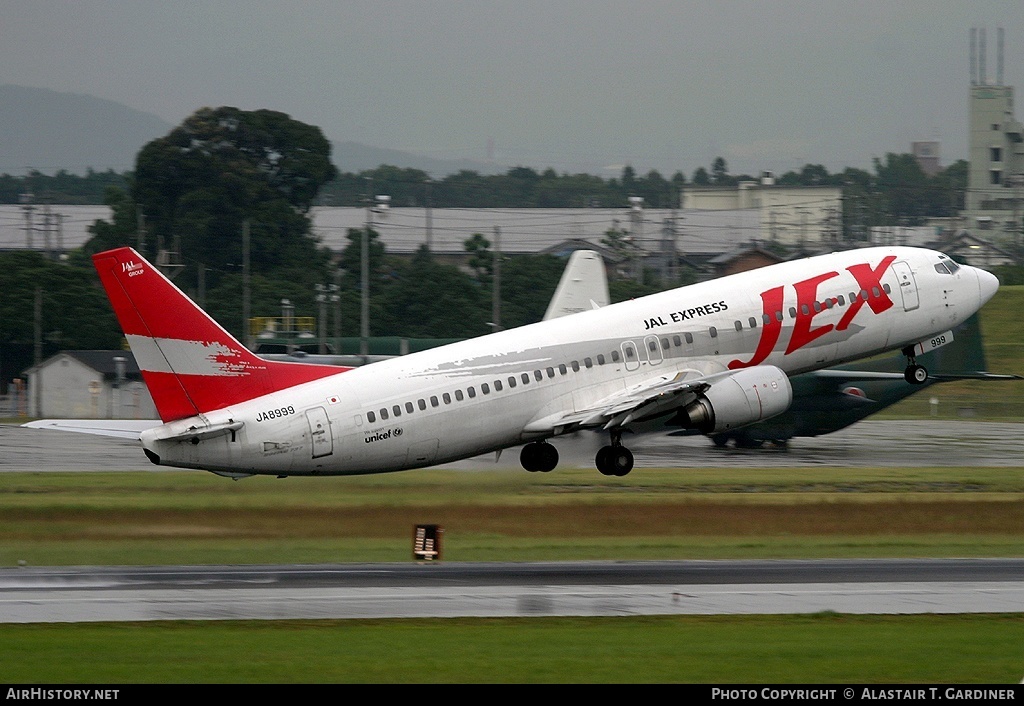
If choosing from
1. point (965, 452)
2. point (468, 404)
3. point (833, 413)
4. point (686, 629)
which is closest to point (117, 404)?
point (833, 413)

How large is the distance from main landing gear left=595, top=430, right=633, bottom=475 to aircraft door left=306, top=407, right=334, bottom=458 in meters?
8.84

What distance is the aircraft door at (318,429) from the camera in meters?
38.7

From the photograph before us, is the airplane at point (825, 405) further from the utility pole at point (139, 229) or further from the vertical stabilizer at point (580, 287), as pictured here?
the utility pole at point (139, 229)

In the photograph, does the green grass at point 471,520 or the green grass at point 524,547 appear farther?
the green grass at point 471,520

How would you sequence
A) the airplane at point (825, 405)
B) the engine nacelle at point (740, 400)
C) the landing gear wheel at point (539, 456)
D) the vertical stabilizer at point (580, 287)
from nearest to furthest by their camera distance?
the engine nacelle at point (740, 400)
the landing gear wheel at point (539, 456)
the vertical stabilizer at point (580, 287)
the airplane at point (825, 405)

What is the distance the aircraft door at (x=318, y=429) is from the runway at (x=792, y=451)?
23.0 metres

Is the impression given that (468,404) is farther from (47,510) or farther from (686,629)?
(47,510)

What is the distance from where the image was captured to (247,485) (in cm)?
4353

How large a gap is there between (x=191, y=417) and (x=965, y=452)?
4827 centimetres

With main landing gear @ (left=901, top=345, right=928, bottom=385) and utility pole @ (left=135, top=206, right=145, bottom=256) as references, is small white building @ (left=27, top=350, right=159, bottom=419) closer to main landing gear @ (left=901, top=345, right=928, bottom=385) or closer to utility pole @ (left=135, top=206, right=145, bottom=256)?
utility pole @ (left=135, top=206, right=145, bottom=256)

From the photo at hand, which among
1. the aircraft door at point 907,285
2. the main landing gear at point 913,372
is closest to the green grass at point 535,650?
the aircraft door at point 907,285

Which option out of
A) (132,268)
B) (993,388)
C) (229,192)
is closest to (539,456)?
(132,268)

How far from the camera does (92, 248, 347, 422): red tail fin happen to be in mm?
37031

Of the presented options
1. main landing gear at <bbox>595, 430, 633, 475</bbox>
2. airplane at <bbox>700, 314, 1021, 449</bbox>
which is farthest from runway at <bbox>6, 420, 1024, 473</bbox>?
main landing gear at <bbox>595, 430, 633, 475</bbox>
